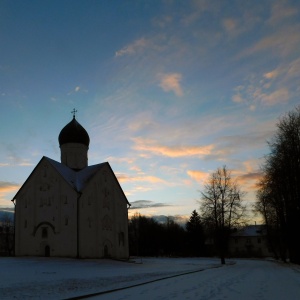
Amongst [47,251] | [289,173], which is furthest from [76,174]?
[289,173]

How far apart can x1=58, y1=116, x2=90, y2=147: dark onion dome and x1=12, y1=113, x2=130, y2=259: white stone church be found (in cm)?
315

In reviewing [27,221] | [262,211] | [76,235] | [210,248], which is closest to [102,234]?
[76,235]

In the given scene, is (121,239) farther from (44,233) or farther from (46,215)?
Result: (46,215)

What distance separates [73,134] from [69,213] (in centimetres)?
1190

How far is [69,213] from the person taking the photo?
4344 centimetres

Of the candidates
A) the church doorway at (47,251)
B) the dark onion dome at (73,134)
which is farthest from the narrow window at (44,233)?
the dark onion dome at (73,134)

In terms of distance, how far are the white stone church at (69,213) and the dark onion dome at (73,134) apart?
3155 mm

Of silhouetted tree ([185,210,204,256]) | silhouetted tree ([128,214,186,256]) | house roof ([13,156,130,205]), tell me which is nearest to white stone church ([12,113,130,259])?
house roof ([13,156,130,205])

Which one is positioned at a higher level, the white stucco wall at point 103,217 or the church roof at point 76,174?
the church roof at point 76,174

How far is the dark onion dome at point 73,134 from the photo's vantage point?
50938 millimetres

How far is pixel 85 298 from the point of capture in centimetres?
1230

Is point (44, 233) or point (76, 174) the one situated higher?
point (76, 174)

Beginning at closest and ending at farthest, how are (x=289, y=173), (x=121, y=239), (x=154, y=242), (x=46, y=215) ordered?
1. (x=289, y=173)
2. (x=46, y=215)
3. (x=121, y=239)
4. (x=154, y=242)

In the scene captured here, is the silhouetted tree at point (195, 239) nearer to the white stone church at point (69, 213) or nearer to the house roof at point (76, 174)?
the white stone church at point (69, 213)
